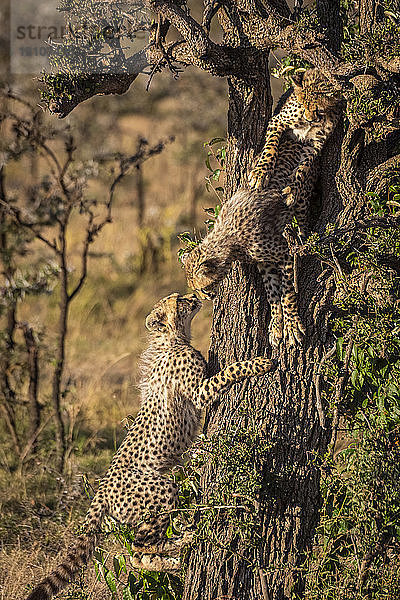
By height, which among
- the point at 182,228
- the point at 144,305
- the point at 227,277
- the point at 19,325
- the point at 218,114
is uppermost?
the point at 218,114

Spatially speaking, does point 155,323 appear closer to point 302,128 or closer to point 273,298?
point 273,298

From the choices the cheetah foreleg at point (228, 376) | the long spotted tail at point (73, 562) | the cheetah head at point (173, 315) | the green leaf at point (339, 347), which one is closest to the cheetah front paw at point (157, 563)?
the long spotted tail at point (73, 562)

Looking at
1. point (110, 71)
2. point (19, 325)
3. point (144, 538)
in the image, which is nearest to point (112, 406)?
point (19, 325)

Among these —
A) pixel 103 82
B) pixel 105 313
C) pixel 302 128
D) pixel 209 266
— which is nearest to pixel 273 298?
pixel 209 266

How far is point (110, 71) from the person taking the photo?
363 centimetres

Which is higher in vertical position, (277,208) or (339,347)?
(277,208)

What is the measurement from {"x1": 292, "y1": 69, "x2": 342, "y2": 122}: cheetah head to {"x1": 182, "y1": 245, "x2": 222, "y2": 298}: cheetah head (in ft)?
2.89

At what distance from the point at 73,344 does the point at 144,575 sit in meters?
5.27

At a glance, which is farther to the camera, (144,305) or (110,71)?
(144,305)

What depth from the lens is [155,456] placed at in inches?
162

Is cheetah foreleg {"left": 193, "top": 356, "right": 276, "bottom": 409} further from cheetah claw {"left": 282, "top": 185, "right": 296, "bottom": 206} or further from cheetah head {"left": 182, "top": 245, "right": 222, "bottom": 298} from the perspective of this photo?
cheetah claw {"left": 282, "top": 185, "right": 296, "bottom": 206}

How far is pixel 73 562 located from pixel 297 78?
8.87ft

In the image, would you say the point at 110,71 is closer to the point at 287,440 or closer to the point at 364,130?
the point at 364,130

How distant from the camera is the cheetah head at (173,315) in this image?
14.5ft
